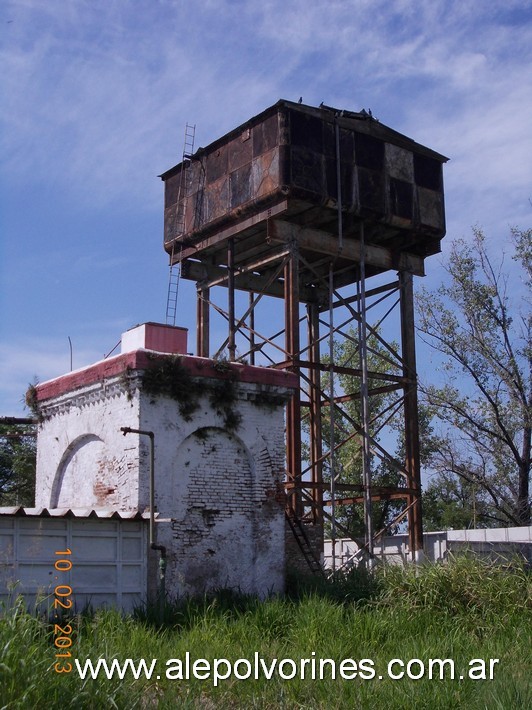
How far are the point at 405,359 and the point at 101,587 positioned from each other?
10.8 m

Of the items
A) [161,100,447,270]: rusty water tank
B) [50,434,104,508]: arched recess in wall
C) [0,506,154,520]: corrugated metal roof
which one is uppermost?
[161,100,447,270]: rusty water tank

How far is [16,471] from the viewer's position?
31156mm

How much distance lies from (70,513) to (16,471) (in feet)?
55.3

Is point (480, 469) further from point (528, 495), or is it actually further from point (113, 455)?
point (113, 455)

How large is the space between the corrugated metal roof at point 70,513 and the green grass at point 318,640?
1.57 metres

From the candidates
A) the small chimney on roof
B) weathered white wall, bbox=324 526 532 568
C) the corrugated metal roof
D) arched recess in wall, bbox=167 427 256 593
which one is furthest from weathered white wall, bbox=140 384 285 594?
weathered white wall, bbox=324 526 532 568

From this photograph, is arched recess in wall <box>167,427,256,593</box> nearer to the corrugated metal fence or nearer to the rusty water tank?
the corrugated metal fence

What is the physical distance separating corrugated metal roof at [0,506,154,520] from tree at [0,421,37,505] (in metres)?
15.1

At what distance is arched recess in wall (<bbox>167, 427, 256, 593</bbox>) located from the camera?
17.0 meters

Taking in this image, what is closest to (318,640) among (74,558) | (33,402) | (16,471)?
(74,558)

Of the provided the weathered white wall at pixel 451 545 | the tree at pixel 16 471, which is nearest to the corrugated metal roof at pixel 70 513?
the weathered white wall at pixel 451 545

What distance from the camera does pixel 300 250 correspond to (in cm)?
2294

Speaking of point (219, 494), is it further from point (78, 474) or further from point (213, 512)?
point (78, 474)

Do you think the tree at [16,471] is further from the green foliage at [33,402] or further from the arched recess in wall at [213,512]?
the arched recess in wall at [213,512]
